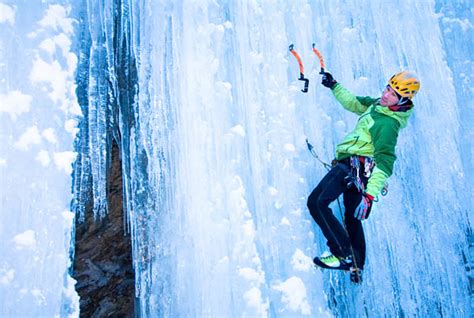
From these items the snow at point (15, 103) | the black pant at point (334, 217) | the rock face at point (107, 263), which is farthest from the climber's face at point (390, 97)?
the snow at point (15, 103)

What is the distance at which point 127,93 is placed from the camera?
13.7 ft

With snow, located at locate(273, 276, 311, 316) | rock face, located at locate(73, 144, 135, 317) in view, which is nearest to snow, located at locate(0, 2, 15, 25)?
rock face, located at locate(73, 144, 135, 317)

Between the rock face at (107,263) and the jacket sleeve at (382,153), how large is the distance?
2183 millimetres

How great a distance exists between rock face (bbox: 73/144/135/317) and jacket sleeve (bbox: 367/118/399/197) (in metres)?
2.18

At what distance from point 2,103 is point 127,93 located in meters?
0.98

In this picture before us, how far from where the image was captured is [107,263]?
13.7 feet

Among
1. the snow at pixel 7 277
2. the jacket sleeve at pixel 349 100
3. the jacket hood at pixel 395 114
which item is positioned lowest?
the snow at pixel 7 277

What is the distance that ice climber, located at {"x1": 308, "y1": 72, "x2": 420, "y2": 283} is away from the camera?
10.3 feet

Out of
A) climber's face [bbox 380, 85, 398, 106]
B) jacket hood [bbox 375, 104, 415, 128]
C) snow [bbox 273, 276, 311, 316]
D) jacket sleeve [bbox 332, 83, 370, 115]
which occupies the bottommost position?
snow [bbox 273, 276, 311, 316]

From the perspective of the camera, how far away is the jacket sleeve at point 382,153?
3002 mm

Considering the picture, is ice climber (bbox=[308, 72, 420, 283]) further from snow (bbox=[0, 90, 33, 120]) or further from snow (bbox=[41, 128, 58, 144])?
snow (bbox=[0, 90, 33, 120])

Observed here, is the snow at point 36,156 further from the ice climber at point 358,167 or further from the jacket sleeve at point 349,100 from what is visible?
the jacket sleeve at point 349,100

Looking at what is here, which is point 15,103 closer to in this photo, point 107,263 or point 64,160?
point 64,160

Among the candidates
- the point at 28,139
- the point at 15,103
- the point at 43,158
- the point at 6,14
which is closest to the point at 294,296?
the point at 43,158
